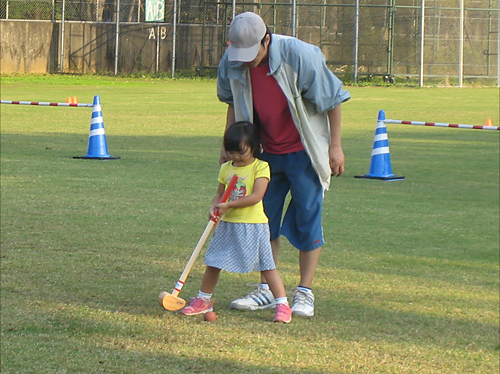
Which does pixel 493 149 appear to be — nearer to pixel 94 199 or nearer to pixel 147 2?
pixel 94 199

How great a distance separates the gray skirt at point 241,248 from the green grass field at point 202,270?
298mm

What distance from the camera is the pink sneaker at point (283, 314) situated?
16.0 ft

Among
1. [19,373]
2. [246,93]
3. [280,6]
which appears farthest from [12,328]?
[280,6]

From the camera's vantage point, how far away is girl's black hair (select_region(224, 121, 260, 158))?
188 inches

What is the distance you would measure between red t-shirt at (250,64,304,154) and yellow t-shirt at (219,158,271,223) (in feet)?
0.73

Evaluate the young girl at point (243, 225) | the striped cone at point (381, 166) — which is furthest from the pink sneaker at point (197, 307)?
the striped cone at point (381, 166)

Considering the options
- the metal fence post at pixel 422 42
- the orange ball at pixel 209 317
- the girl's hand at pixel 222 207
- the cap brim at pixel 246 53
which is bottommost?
the orange ball at pixel 209 317

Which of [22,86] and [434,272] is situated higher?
[22,86]

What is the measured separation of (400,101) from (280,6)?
11.4 metres

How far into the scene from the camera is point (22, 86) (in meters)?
30.0

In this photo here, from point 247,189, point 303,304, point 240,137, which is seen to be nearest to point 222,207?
point 247,189

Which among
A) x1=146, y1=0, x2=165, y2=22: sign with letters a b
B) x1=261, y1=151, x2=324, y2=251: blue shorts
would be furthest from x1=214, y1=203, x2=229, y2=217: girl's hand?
x1=146, y1=0, x2=165, y2=22: sign with letters a b

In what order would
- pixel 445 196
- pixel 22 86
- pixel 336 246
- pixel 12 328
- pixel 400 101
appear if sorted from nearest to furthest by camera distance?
pixel 12 328, pixel 336 246, pixel 445 196, pixel 400 101, pixel 22 86

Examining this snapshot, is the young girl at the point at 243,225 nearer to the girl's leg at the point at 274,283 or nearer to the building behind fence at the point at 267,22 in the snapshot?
the girl's leg at the point at 274,283
